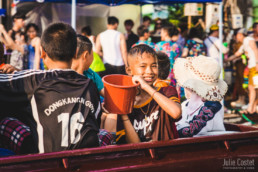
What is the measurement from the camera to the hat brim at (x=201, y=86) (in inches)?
117

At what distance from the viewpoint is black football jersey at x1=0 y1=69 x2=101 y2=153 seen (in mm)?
1972

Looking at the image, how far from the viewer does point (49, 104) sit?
1978mm

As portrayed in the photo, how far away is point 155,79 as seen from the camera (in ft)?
8.89

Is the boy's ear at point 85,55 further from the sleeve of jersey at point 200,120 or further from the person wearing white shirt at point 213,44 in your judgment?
the person wearing white shirt at point 213,44

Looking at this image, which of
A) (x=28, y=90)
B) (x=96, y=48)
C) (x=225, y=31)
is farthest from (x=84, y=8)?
(x=28, y=90)

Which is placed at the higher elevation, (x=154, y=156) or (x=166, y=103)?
(x=166, y=103)

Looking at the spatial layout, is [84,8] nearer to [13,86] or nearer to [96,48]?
[96,48]

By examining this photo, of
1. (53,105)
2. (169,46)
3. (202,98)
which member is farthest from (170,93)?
(169,46)

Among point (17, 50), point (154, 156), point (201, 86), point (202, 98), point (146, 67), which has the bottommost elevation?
point (154, 156)

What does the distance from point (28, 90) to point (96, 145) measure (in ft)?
1.66

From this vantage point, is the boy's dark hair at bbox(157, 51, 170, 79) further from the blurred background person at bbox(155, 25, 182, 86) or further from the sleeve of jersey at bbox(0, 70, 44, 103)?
the blurred background person at bbox(155, 25, 182, 86)

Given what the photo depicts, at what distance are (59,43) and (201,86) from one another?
138 centimetres

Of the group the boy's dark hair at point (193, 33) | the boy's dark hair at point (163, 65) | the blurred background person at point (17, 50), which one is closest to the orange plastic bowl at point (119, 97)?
the boy's dark hair at point (163, 65)

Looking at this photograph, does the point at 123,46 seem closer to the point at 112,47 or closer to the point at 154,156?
the point at 112,47
